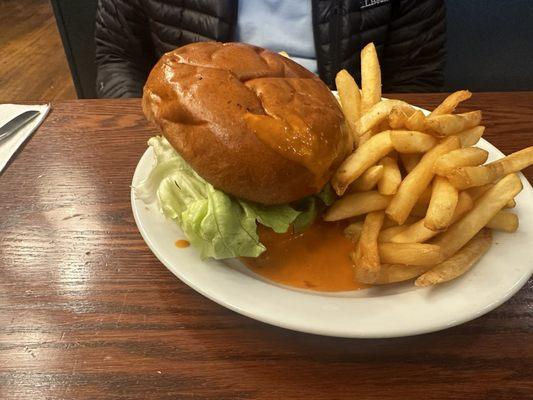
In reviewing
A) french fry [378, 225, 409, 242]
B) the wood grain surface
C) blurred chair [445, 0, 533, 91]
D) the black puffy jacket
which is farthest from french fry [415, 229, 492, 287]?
the wood grain surface

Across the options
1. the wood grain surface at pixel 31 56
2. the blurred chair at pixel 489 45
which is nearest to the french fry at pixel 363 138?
the blurred chair at pixel 489 45

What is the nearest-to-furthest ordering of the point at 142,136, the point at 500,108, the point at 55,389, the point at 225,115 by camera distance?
1. the point at 55,389
2. the point at 225,115
3. the point at 142,136
4. the point at 500,108

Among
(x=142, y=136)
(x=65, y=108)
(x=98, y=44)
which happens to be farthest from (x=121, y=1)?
(x=142, y=136)

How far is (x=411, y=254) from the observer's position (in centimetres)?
105

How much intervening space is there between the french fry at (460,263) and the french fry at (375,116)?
0.38 metres

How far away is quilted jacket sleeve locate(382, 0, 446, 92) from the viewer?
231cm

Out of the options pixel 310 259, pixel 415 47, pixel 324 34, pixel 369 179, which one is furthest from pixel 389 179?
pixel 415 47

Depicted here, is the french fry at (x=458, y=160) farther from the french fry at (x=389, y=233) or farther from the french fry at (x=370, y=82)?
the french fry at (x=370, y=82)

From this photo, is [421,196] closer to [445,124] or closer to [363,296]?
[445,124]

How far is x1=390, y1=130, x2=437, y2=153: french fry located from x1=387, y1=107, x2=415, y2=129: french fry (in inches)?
1.9

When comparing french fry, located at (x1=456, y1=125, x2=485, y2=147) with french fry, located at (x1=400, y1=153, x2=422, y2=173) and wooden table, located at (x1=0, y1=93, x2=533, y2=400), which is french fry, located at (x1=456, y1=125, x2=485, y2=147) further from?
wooden table, located at (x1=0, y1=93, x2=533, y2=400)

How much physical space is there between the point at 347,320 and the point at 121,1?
6.70 ft

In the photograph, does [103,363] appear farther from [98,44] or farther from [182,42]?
[98,44]

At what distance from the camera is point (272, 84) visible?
1177mm
